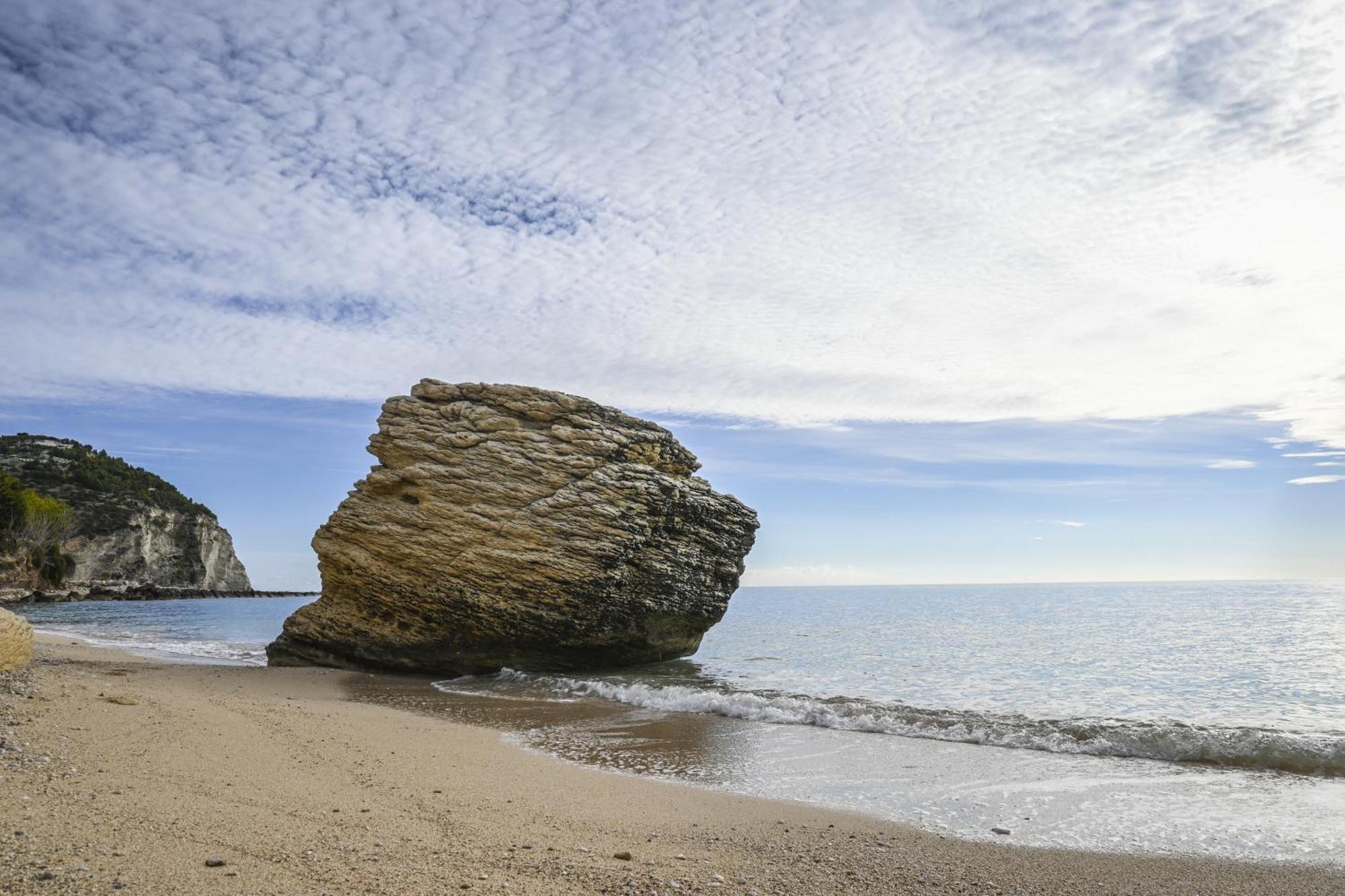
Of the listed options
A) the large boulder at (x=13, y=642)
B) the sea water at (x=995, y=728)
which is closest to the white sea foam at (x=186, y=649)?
the sea water at (x=995, y=728)

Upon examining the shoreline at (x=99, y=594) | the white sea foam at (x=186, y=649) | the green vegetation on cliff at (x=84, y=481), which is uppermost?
the green vegetation on cliff at (x=84, y=481)

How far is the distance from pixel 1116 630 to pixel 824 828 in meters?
35.6

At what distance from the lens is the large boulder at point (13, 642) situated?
13367 millimetres

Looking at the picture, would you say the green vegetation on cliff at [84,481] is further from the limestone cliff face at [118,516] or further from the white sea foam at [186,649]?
the white sea foam at [186,649]

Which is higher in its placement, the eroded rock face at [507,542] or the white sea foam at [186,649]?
the eroded rock face at [507,542]

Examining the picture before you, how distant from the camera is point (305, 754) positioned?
30.7ft

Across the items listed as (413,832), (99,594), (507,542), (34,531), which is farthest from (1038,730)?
(99,594)

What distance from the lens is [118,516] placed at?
95.9 metres

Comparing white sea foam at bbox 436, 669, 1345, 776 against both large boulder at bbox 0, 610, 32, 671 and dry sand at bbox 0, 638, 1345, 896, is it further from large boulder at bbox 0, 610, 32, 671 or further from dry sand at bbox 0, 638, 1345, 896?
large boulder at bbox 0, 610, 32, 671

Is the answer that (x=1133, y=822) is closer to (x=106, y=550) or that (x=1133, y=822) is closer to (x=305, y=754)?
(x=305, y=754)

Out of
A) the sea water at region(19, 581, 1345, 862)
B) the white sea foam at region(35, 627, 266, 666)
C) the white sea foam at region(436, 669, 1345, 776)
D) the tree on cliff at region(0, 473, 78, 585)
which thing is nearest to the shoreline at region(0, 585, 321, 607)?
the tree on cliff at region(0, 473, 78, 585)

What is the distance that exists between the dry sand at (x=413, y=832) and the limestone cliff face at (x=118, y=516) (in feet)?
323

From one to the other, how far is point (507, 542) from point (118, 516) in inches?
3896

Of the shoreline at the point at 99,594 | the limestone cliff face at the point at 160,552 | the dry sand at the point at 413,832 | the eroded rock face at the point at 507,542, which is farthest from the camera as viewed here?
the limestone cliff face at the point at 160,552
